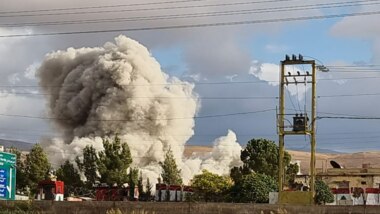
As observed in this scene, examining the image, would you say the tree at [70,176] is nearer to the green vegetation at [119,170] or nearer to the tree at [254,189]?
the green vegetation at [119,170]

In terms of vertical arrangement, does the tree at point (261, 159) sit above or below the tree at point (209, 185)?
above

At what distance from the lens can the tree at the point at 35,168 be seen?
87062mm

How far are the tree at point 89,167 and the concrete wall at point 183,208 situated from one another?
154ft

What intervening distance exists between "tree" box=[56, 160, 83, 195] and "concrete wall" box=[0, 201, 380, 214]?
4700cm

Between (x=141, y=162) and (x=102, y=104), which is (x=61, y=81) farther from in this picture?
(x=141, y=162)

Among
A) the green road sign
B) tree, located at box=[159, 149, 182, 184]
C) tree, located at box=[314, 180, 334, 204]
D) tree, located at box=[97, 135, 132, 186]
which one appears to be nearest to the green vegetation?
tree, located at box=[97, 135, 132, 186]

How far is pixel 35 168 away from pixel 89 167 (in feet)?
21.7

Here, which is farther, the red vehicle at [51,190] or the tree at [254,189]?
the red vehicle at [51,190]

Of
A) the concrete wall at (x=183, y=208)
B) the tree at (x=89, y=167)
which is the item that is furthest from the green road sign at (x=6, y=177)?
the tree at (x=89, y=167)

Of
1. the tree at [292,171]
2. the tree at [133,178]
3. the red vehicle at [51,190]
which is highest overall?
the tree at [292,171]

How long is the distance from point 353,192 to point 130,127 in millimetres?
61093

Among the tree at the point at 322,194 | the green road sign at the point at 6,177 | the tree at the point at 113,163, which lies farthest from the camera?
the tree at the point at 113,163

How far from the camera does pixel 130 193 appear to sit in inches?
3100

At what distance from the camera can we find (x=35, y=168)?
87312 millimetres
